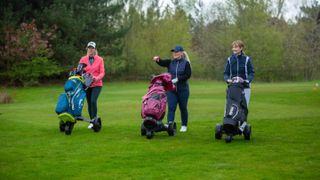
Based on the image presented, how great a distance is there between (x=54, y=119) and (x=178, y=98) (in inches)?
210

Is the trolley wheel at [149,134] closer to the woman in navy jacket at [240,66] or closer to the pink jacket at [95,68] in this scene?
the woman in navy jacket at [240,66]

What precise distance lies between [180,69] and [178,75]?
0.14 m

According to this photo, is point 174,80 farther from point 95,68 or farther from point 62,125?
point 62,125

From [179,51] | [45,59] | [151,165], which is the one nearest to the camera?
[151,165]

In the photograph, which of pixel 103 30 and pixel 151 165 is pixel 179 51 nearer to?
pixel 151 165

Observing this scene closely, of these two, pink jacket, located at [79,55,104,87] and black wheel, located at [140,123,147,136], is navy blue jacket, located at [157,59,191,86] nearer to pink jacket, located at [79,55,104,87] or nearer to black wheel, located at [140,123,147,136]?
black wheel, located at [140,123,147,136]

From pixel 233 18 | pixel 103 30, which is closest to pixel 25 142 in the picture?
pixel 103 30

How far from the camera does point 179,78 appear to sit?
488 inches

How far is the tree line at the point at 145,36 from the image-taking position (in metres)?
44.0

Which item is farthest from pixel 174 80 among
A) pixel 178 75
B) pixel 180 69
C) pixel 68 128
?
pixel 68 128

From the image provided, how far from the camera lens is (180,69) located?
1241 centimetres

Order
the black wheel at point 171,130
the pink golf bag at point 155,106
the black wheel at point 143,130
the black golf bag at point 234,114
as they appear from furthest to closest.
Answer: the black wheel at point 171,130 < the black wheel at point 143,130 < the pink golf bag at point 155,106 < the black golf bag at point 234,114

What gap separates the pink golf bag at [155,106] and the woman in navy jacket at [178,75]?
28cm

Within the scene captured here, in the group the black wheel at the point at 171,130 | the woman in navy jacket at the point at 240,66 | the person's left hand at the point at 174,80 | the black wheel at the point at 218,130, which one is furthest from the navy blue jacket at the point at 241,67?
the black wheel at the point at 171,130
